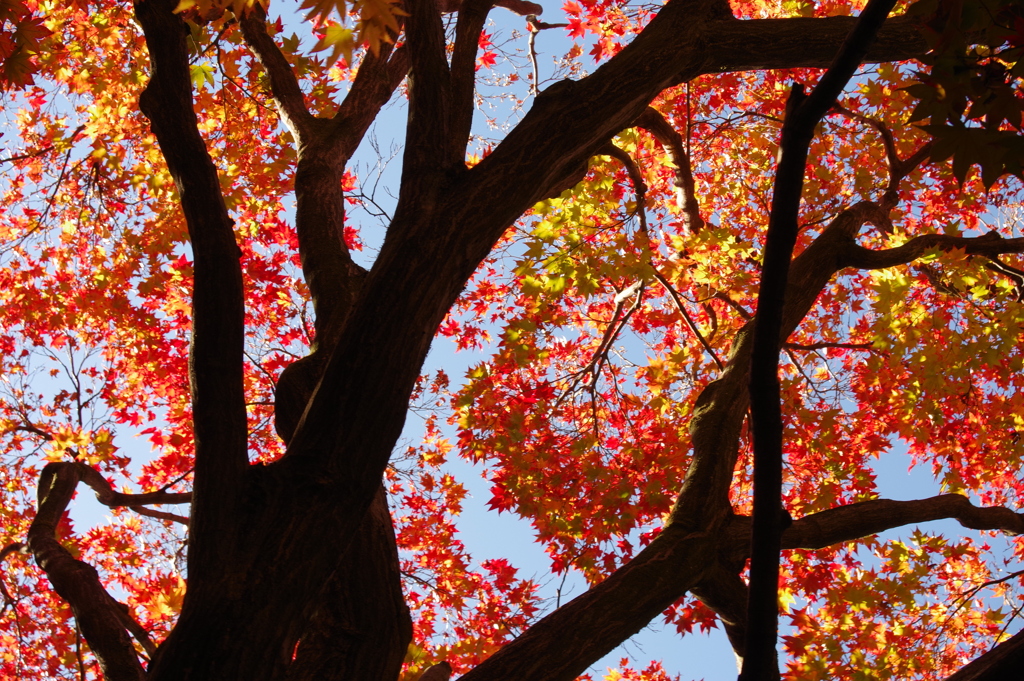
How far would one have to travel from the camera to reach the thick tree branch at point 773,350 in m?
1.60

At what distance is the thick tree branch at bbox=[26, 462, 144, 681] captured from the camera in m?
3.04

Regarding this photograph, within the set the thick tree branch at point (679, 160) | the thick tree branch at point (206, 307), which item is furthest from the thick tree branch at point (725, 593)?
the thick tree branch at point (679, 160)

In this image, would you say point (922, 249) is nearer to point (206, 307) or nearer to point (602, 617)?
point (602, 617)

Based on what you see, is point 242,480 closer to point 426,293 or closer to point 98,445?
point 426,293

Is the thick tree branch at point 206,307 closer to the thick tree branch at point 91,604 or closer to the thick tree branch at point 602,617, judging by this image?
the thick tree branch at point 602,617

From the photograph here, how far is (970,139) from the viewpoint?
5.16ft

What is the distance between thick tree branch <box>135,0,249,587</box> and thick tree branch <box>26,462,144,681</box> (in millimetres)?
1310

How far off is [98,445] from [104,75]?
12.2 feet

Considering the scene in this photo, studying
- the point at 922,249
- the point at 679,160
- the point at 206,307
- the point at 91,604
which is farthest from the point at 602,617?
the point at 679,160

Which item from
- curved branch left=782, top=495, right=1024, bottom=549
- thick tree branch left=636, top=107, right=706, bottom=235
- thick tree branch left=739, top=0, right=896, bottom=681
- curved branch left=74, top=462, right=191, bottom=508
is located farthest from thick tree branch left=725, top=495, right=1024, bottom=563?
curved branch left=74, top=462, right=191, bottom=508

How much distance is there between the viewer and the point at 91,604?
3209mm

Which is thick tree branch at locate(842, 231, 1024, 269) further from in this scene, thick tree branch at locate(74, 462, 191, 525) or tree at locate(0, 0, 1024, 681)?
thick tree branch at locate(74, 462, 191, 525)

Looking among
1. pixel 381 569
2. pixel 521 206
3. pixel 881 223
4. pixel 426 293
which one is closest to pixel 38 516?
pixel 381 569

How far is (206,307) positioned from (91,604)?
1.75m
